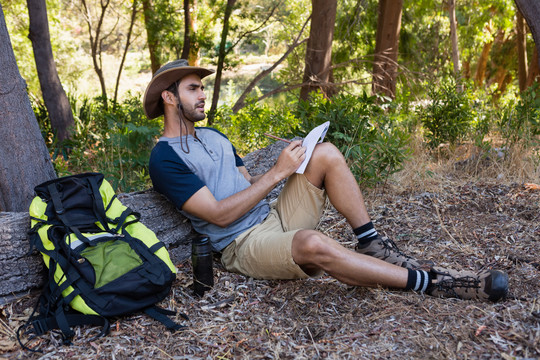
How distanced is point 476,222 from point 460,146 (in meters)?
2.08

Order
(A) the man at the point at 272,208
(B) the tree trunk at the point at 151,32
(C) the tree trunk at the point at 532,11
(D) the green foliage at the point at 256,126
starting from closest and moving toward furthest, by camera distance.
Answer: (A) the man at the point at 272,208
(C) the tree trunk at the point at 532,11
(D) the green foliage at the point at 256,126
(B) the tree trunk at the point at 151,32

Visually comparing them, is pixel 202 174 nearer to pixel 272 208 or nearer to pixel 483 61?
pixel 272 208

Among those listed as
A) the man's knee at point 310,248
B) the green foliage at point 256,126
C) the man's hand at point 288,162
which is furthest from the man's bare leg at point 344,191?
the green foliage at point 256,126

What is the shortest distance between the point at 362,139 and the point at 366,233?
1.78 m

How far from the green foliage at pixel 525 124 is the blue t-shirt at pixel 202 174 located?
3151 millimetres

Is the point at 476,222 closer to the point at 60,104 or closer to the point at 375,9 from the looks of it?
the point at 60,104

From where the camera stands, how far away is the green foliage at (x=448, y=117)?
18.9 feet

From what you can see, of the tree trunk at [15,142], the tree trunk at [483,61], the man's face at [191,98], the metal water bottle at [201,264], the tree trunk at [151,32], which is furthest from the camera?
the tree trunk at [483,61]

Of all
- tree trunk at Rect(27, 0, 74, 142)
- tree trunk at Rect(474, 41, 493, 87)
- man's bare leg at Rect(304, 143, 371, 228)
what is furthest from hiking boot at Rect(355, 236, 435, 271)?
tree trunk at Rect(474, 41, 493, 87)

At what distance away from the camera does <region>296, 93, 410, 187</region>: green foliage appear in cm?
439

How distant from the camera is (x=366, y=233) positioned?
311cm

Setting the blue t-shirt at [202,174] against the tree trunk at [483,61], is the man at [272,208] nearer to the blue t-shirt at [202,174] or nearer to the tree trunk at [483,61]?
the blue t-shirt at [202,174]

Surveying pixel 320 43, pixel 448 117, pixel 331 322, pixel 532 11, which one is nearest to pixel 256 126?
pixel 448 117

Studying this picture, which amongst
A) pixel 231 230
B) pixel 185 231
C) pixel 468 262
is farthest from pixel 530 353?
pixel 185 231
